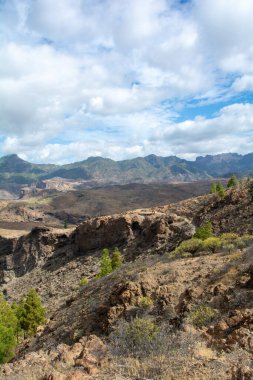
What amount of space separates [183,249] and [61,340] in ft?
45.8

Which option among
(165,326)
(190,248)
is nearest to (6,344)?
(190,248)

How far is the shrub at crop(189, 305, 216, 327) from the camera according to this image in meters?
15.4

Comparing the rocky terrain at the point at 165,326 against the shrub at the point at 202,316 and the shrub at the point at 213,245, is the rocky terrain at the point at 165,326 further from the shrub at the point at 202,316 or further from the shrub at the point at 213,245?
the shrub at the point at 213,245

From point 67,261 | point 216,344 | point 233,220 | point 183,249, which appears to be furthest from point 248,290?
point 67,261

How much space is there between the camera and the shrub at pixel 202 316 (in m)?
15.4

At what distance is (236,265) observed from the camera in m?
21.0

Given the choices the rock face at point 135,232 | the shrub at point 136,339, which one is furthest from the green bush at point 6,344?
the rock face at point 135,232

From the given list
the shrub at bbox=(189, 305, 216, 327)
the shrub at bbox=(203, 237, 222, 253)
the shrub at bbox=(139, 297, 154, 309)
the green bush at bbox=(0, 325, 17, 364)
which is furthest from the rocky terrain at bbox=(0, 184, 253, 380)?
the green bush at bbox=(0, 325, 17, 364)

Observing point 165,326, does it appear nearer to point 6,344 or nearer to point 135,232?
point 6,344

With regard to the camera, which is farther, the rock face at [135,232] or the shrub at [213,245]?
the rock face at [135,232]

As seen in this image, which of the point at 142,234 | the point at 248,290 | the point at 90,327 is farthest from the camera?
the point at 142,234

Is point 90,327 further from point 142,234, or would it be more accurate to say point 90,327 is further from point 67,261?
point 67,261

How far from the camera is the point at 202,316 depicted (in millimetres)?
15688

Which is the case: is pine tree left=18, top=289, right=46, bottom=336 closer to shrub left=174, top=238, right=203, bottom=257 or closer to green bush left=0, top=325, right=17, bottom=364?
green bush left=0, top=325, right=17, bottom=364
